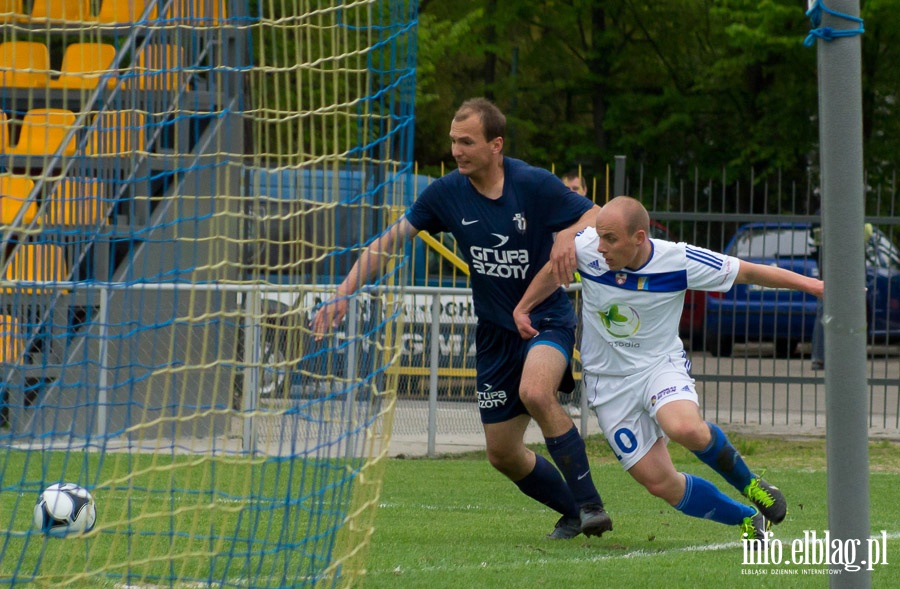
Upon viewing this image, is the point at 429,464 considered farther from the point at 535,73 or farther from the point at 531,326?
the point at 535,73

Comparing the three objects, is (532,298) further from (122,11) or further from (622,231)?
(122,11)

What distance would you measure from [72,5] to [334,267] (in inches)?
90.6

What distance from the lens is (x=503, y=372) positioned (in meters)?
6.61

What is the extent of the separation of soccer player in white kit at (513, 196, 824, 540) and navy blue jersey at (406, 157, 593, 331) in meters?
0.41

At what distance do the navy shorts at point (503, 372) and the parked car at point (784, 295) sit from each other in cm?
579

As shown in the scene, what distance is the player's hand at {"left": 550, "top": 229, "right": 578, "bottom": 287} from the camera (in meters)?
6.00

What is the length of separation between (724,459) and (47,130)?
11.0 feet

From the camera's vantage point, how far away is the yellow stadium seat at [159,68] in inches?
227

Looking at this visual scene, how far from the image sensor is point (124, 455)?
9312 mm

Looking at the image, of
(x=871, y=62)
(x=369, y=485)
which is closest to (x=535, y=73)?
(x=871, y=62)

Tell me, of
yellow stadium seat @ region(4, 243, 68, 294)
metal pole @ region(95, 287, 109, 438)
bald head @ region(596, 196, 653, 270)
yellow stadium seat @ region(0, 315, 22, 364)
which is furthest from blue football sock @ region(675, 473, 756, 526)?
yellow stadium seat @ region(0, 315, 22, 364)

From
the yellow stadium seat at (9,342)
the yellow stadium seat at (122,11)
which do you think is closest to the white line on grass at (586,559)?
the yellow stadium seat at (122,11)

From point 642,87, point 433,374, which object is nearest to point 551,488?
point 433,374

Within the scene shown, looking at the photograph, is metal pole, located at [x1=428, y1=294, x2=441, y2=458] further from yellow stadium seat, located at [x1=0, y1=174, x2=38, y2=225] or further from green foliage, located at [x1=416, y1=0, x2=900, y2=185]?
green foliage, located at [x1=416, y1=0, x2=900, y2=185]
